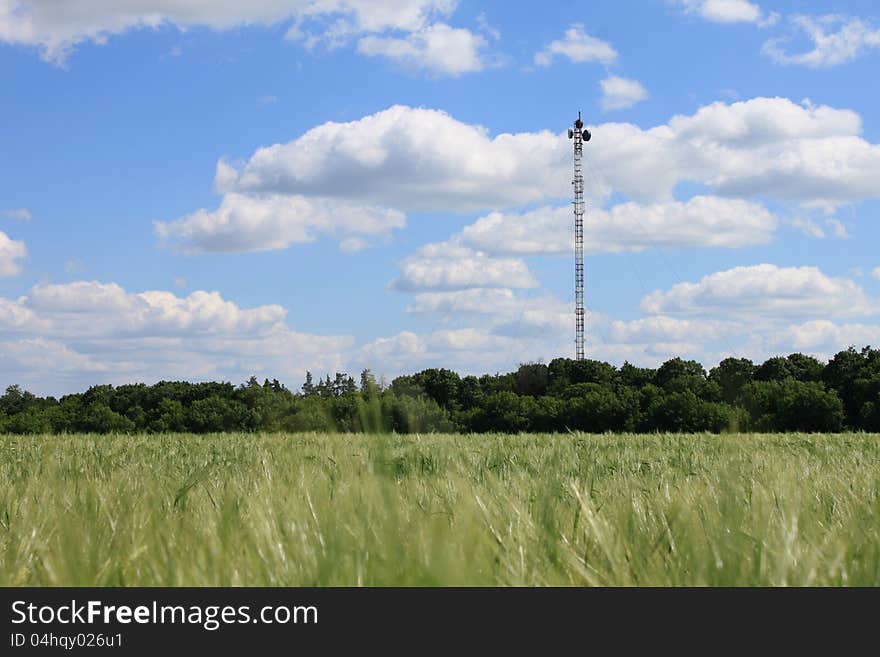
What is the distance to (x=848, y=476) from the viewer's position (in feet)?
17.1

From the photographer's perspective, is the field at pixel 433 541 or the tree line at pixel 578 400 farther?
the tree line at pixel 578 400

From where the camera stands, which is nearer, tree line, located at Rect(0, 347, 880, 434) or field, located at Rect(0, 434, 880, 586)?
field, located at Rect(0, 434, 880, 586)

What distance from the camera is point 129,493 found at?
3789 mm

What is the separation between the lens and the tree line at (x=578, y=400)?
4503cm

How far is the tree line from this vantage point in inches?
1773

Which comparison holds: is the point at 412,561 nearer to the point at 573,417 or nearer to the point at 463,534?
the point at 463,534

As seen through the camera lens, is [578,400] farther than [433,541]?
Yes

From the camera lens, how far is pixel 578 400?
49.2m
